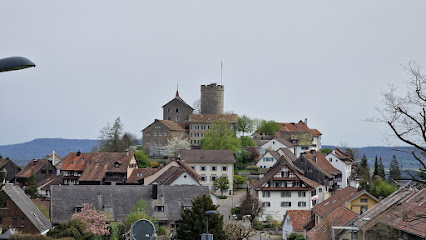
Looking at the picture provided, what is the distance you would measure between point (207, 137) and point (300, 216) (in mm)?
41525

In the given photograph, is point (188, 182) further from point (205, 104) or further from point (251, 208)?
point (205, 104)

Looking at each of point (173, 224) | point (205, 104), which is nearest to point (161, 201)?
point (173, 224)

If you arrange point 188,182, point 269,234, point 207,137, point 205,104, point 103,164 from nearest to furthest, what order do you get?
point 269,234 < point 188,182 < point 103,164 < point 207,137 < point 205,104

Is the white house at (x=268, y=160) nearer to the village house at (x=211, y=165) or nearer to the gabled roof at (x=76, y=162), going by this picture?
the village house at (x=211, y=165)

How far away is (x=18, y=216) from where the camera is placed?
37969 millimetres

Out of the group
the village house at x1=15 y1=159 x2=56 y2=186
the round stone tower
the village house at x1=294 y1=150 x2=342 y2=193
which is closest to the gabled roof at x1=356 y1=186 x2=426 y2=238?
the village house at x1=294 y1=150 x2=342 y2=193

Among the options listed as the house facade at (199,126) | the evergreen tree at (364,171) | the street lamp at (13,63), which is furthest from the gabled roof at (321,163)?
the street lamp at (13,63)

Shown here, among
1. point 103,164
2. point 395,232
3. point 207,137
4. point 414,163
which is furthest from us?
point 207,137

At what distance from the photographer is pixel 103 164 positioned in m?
69.4

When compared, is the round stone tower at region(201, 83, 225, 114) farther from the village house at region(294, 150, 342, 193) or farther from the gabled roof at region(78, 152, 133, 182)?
the gabled roof at region(78, 152, 133, 182)

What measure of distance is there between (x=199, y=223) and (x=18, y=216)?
1358cm

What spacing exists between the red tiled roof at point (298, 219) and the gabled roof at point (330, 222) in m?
9.37

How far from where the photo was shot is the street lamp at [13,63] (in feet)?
20.1

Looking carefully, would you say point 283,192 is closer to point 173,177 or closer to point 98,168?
point 173,177
